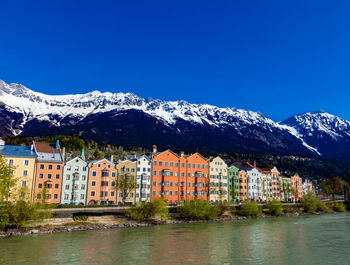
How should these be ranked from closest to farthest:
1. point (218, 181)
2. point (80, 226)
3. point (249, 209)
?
1. point (80, 226)
2. point (249, 209)
3. point (218, 181)

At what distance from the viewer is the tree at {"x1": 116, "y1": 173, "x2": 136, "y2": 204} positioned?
96250 millimetres

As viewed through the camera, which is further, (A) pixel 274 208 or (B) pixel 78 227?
(A) pixel 274 208

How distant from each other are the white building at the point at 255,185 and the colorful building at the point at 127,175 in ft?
211

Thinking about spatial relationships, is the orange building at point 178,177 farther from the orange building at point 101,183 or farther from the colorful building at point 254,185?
the colorful building at point 254,185

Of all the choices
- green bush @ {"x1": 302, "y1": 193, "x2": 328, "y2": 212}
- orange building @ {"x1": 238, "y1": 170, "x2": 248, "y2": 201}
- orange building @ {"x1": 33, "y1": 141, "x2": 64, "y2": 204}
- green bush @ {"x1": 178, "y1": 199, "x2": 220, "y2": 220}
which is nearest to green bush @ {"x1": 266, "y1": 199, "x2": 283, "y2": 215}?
green bush @ {"x1": 302, "y1": 193, "x2": 328, "y2": 212}

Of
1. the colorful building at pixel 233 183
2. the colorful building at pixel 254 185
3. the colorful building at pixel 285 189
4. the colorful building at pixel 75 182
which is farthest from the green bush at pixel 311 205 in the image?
the colorful building at pixel 75 182

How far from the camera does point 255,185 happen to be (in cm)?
A: 14738

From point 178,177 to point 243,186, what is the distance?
4241 centimetres

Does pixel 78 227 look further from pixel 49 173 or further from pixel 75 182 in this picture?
pixel 49 173

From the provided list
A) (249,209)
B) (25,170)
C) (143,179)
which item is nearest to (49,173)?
(25,170)

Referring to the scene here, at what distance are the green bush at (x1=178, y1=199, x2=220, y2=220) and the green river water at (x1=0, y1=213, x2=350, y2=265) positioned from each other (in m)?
22.6

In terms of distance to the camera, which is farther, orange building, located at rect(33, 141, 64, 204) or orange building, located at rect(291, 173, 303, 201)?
orange building, located at rect(291, 173, 303, 201)

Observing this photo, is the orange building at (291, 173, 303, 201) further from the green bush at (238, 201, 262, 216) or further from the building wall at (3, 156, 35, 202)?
the building wall at (3, 156, 35, 202)

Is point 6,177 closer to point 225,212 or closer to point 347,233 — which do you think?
point 225,212
